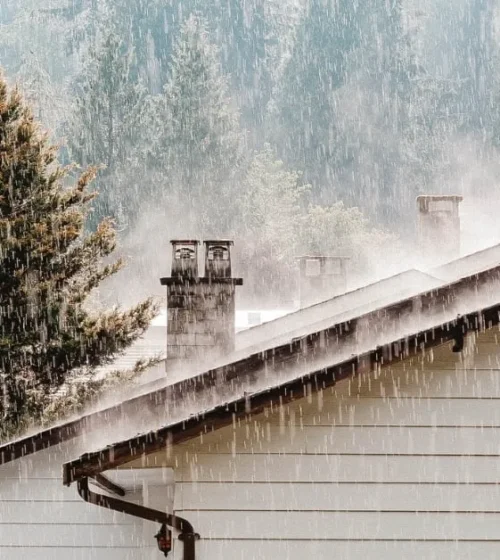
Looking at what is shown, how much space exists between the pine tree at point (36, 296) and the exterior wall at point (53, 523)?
1102 centimetres

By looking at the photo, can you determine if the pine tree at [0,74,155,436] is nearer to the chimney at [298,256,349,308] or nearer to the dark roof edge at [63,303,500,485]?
the chimney at [298,256,349,308]

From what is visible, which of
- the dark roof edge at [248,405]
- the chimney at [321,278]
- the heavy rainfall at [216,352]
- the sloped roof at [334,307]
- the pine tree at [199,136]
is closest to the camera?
the dark roof edge at [248,405]

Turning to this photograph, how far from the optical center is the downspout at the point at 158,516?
4301 millimetres

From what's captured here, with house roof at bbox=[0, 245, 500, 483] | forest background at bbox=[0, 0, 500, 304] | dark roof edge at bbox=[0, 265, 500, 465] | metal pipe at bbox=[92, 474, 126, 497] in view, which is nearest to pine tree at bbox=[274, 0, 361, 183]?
forest background at bbox=[0, 0, 500, 304]

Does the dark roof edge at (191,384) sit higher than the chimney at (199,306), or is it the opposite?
the chimney at (199,306)

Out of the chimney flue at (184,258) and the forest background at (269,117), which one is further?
the forest background at (269,117)

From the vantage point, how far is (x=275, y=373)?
17.0 ft

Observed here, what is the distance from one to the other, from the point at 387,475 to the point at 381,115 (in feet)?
206

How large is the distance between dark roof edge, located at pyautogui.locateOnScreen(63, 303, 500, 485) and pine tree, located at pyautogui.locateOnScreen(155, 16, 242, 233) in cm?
4673

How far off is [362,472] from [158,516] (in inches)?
38.5

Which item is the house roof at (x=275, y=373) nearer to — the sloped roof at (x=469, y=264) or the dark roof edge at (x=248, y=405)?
the dark roof edge at (x=248, y=405)

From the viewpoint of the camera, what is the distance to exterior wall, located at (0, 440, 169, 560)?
6.48 m

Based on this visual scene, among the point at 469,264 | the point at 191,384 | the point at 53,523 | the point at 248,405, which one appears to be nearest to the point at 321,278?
the point at 469,264

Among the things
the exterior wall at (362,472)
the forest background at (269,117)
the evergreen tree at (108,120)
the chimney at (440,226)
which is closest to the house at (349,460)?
the exterior wall at (362,472)
